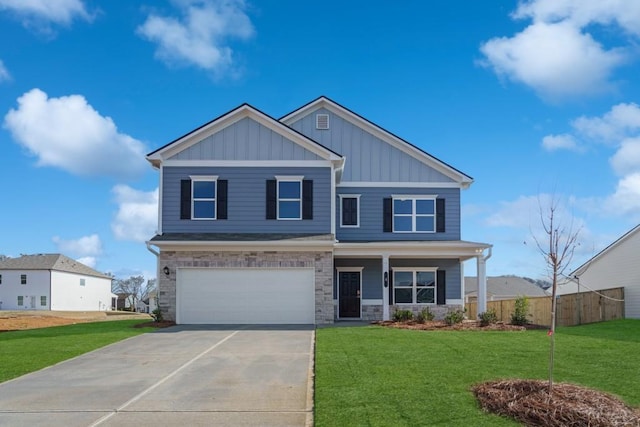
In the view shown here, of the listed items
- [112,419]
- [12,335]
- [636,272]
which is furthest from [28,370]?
[636,272]

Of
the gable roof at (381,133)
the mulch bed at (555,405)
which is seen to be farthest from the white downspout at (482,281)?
the mulch bed at (555,405)

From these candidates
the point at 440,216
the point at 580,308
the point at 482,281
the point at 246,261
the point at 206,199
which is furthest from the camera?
the point at 440,216

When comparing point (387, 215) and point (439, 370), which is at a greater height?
point (387, 215)

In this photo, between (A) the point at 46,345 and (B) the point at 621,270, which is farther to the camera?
(B) the point at 621,270

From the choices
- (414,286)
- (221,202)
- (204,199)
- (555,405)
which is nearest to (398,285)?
(414,286)

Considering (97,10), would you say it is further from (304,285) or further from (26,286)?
(26,286)

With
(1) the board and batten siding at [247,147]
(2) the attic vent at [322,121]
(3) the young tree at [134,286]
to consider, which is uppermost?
(2) the attic vent at [322,121]

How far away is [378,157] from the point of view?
24906 mm

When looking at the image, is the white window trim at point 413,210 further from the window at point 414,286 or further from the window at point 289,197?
the window at point 289,197

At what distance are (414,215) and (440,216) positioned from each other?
1.05m

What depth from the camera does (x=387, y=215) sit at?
79.8ft

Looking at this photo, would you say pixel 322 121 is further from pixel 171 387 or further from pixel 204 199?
pixel 171 387

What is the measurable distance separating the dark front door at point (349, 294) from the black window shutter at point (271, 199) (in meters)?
4.44

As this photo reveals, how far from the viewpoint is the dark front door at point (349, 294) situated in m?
23.8
